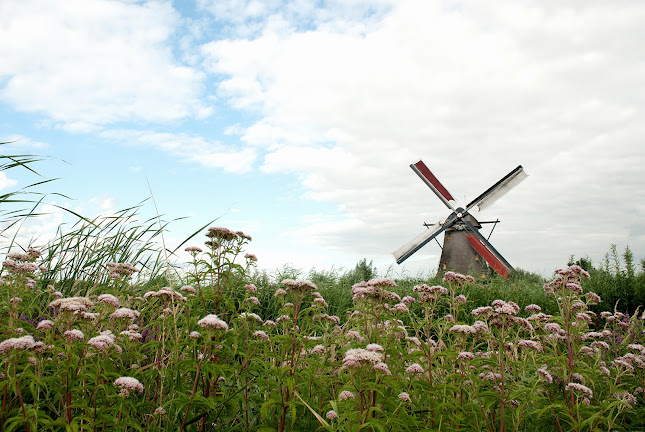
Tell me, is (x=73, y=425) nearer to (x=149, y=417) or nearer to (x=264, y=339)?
(x=149, y=417)

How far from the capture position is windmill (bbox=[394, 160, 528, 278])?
23.3 meters

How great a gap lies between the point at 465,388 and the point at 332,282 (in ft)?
34.0

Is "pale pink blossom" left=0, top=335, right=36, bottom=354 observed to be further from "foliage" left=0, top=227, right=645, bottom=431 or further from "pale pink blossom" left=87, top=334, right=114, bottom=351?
"pale pink blossom" left=87, top=334, right=114, bottom=351

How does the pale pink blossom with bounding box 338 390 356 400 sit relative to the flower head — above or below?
below

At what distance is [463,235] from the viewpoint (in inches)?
944

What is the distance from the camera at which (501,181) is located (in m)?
24.5

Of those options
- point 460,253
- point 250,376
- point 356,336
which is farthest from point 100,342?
point 460,253

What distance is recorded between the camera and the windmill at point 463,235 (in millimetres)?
23266

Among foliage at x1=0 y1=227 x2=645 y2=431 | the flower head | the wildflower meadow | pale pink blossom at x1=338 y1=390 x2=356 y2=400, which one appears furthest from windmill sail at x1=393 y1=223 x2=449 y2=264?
the flower head

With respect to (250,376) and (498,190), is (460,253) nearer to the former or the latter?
(498,190)

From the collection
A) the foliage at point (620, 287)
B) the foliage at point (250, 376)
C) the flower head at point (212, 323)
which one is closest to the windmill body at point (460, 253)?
the foliage at point (620, 287)

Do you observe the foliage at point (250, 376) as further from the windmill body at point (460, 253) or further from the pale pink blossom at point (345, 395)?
the windmill body at point (460, 253)

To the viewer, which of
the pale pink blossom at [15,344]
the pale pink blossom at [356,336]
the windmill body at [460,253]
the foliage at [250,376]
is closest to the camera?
the pale pink blossom at [15,344]

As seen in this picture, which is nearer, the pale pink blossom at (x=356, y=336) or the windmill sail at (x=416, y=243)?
the pale pink blossom at (x=356, y=336)
